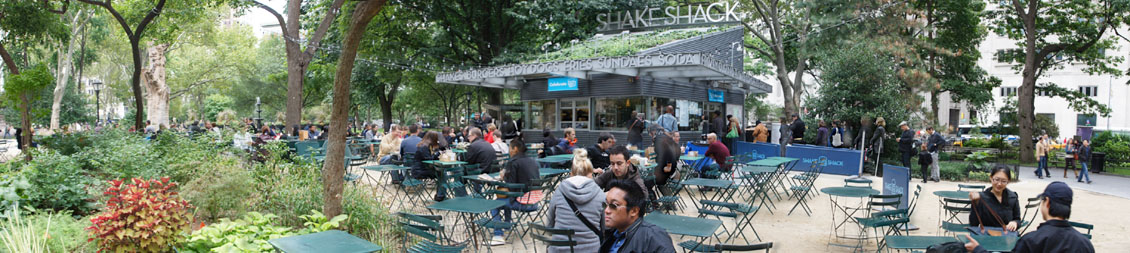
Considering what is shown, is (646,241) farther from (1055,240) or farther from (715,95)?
(715,95)

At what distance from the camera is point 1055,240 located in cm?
322

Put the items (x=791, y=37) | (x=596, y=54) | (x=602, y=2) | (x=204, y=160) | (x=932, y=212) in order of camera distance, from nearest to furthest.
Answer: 1. (x=204, y=160)
2. (x=932, y=212)
3. (x=596, y=54)
4. (x=602, y=2)
5. (x=791, y=37)

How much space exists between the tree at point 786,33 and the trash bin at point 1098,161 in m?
9.04

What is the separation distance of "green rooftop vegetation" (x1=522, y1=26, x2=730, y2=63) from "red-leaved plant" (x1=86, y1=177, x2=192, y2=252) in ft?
44.9

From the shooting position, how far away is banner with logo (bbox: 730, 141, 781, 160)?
15.0 m

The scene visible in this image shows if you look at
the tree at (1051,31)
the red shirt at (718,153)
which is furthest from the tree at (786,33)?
the red shirt at (718,153)

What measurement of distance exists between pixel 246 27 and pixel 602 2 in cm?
2999

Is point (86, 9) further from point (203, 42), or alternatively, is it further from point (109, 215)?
point (109, 215)

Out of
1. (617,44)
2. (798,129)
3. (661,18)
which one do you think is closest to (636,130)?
(798,129)

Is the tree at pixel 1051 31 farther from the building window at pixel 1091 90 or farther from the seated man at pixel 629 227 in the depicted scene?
the building window at pixel 1091 90

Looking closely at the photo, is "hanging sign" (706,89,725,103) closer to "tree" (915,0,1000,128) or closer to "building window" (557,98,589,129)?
"building window" (557,98,589,129)

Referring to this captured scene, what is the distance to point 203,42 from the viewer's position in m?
31.4

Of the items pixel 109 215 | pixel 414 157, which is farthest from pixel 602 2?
pixel 109 215

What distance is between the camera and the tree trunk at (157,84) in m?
24.4
